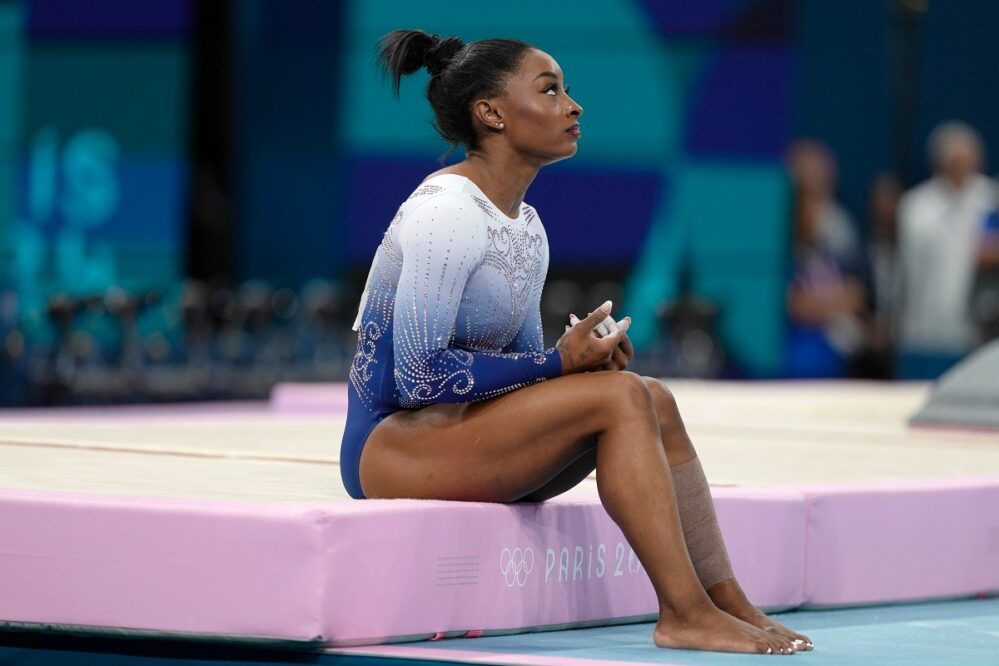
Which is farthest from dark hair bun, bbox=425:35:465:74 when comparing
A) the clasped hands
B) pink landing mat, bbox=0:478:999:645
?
pink landing mat, bbox=0:478:999:645

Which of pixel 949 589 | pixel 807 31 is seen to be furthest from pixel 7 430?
pixel 807 31

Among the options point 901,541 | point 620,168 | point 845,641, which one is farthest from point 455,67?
point 620,168

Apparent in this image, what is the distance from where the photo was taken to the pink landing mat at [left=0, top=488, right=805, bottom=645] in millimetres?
2801

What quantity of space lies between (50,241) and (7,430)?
5260 millimetres

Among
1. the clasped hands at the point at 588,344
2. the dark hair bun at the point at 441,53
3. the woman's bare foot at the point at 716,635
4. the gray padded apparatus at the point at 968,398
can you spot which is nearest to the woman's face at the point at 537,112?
the dark hair bun at the point at 441,53

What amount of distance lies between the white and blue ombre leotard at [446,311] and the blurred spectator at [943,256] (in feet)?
21.9

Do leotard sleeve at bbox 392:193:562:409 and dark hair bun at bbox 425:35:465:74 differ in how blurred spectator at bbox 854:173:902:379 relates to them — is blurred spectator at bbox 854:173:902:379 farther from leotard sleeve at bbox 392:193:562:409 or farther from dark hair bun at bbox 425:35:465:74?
leotard sleeve at bbox 392:193:562:409

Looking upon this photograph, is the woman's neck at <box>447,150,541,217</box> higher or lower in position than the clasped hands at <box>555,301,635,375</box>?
higher

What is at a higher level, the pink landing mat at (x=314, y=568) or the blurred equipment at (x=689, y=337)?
the blurred equipment at (x=689, y=337)

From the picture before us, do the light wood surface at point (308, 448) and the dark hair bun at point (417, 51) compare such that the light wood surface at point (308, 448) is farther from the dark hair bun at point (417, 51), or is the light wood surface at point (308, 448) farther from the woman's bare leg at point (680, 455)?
the dark hair bun at point (417, 51)

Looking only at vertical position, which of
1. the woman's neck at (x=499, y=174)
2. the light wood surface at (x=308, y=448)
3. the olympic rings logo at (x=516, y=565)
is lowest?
the olympic rings logo at (x=516, y=565)

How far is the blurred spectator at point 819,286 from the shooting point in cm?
1049

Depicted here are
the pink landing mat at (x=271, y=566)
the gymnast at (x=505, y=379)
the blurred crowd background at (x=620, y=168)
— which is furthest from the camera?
the blurred crowd background at (x=620, y=168)

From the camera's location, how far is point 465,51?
10.5 feet
